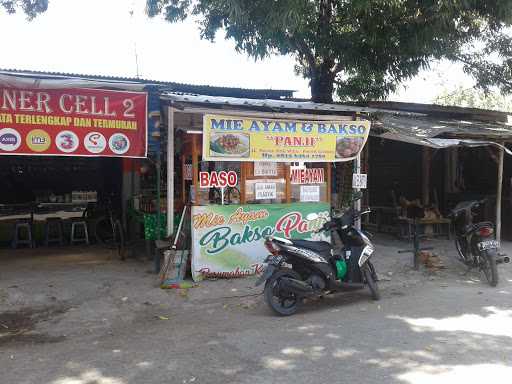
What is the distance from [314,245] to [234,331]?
1.49 metres

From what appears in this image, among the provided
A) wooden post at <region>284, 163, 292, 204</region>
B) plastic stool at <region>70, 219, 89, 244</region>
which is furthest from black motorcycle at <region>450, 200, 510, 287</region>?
plastic stool at <region>70, 219, 89, 244</region>

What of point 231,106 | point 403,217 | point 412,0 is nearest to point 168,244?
point 231,106

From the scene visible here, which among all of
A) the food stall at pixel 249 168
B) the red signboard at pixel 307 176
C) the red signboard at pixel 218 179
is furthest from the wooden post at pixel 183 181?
the red signboard at pixel 307 176

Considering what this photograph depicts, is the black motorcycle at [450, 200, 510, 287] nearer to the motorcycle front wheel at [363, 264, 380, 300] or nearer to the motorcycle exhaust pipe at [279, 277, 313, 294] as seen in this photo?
the motorcycle front wheel at [363, 264, 380, 300]

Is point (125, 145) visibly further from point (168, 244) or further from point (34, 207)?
point (34, 207)

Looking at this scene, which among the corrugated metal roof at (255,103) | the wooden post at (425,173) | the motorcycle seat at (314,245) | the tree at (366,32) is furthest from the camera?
the wooden post at (425,173)

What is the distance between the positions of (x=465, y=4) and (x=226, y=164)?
531cm

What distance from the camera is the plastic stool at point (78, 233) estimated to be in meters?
10.0

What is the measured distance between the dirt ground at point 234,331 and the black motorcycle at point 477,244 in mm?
262

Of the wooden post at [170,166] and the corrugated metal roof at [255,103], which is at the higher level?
the corrugated metal roof at [255,103]

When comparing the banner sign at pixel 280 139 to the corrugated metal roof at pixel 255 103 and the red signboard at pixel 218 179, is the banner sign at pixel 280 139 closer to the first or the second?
the corrugated metal roof at pixel 255 103

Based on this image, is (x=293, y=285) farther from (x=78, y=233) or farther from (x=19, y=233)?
(x=19, y=233)

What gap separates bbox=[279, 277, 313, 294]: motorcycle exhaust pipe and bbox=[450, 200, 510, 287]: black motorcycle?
10.0 ft

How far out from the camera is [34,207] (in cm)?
991
